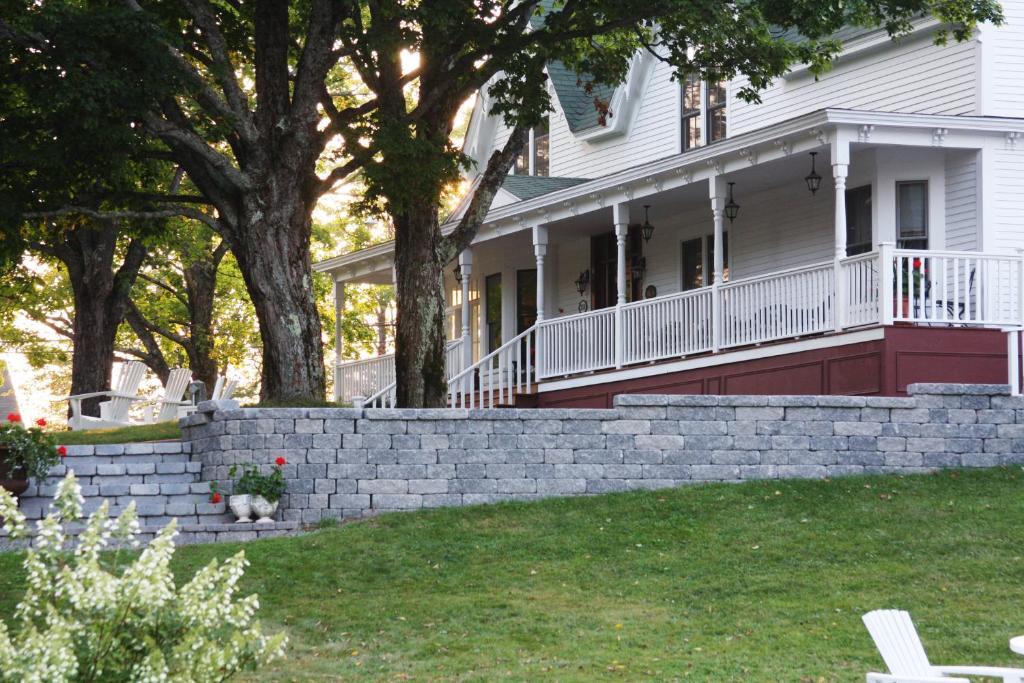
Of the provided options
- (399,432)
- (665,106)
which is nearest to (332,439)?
(399,432)

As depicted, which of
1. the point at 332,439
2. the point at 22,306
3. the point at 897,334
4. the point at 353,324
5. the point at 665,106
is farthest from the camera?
the point at 353,324

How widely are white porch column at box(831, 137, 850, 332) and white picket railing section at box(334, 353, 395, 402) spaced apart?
936cm

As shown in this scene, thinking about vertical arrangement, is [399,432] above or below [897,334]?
below

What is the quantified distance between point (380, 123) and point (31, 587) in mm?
11487

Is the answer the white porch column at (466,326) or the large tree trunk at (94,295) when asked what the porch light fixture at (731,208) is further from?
the large tree trunk at (94,295)

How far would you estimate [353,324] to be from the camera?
137 ft

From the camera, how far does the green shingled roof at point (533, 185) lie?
74.6 feet

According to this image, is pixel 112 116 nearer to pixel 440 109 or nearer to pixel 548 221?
pixel 440 109

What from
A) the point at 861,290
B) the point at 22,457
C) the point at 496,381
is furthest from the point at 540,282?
the point at 22,457

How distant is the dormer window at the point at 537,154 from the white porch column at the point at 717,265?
8.12m

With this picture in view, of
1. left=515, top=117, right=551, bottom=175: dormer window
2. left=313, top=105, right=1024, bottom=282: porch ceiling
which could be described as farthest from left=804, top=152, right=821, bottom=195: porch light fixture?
left=515, top=117, right=551, bottom=175: dormer window

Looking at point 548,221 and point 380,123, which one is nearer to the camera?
point 380,123

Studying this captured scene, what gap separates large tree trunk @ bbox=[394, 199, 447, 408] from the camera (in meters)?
17.2

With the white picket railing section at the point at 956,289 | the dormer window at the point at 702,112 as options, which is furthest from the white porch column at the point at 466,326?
the white picket railing section at the point at 956,289
